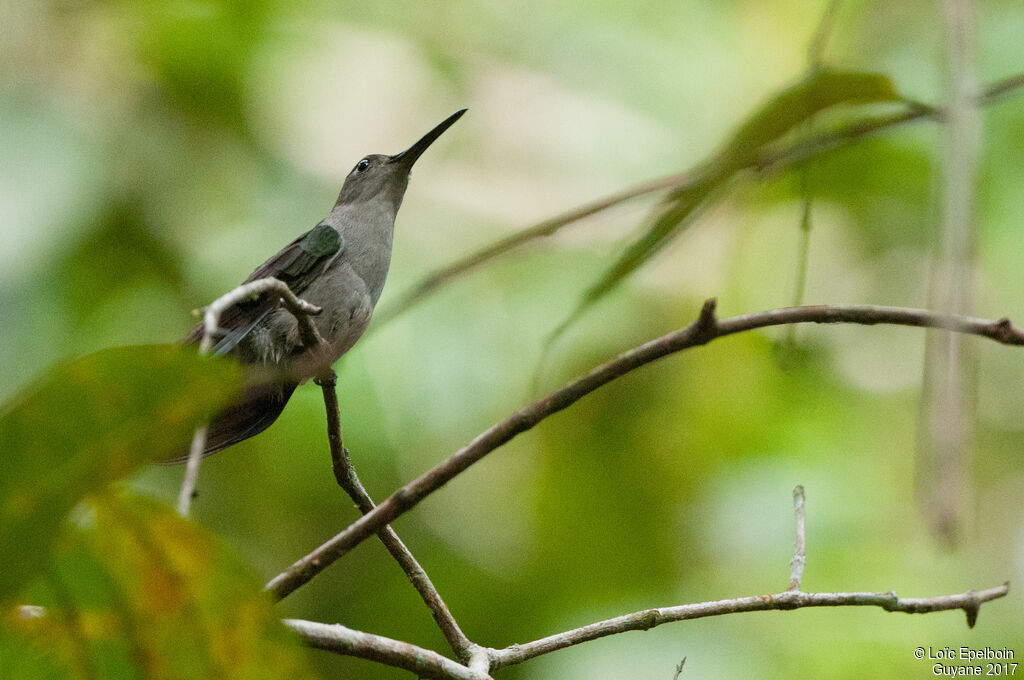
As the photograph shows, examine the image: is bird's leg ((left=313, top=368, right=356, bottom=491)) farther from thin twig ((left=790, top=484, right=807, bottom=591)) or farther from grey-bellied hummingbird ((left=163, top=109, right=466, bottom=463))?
thin twig ((left=790, top=484, right=807, bottom=591))

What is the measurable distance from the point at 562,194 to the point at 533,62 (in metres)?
0.74

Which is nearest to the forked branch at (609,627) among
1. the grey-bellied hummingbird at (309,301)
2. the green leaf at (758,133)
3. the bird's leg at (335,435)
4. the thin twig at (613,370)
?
the thin twig at (613,370)

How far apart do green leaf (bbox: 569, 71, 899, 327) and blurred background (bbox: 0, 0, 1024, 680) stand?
2168 millimetres

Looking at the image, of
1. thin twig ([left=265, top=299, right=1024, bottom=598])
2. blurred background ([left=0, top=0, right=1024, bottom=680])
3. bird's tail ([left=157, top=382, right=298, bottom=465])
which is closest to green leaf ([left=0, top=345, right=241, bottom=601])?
thin twig ([left=265, top=299, right=1024, bottom=598])

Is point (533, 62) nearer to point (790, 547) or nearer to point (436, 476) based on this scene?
point (790, 547)

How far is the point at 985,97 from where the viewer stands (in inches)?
28.9

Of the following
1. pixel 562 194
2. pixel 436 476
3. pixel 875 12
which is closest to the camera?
pixel 436 476

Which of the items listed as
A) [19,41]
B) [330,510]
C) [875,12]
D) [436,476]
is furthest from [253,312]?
[875,12]

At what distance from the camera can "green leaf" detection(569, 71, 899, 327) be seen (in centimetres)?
79

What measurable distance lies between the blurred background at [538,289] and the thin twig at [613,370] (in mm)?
2239

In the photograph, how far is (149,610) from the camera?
0.69 metres

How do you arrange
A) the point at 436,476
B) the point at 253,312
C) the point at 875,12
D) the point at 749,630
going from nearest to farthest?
the point at 436,476 → the point at 253,312 → the point at 749,630 → the point at 875,12

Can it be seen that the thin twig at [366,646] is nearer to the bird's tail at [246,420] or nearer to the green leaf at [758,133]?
the green leaf at [758,133]

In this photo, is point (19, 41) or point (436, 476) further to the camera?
point (19, 41)
